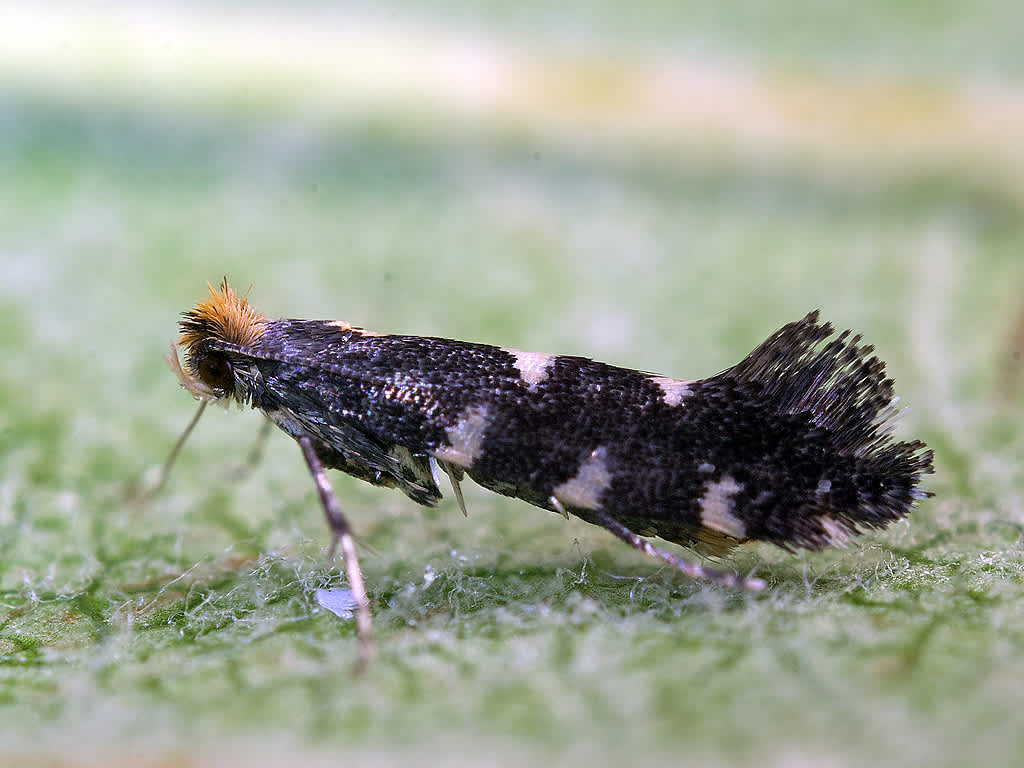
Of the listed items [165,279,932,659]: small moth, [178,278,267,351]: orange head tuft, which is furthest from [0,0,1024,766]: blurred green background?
[178,278,267,351]: orange head tuft

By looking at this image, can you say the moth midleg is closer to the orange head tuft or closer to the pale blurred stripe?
the orange head tuft

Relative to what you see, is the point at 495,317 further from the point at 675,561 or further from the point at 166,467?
the point at 675,561

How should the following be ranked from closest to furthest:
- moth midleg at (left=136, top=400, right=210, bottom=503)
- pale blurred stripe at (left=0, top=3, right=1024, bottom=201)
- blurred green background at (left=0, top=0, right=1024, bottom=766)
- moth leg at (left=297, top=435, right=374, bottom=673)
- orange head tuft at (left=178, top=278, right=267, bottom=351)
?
blurred green background at (left=0, top=0, right=1024, bottom=766)
moth leg at (left=297, top=435, right=374, bottom=673)
orange head tuft at (left=178, top=278, right=267, bottom=351)
moth midleg at (left=136, top=400, right=210, bottom=503)
pale blurred stripe at (left=0, top=3, right=1024, bottom=201)

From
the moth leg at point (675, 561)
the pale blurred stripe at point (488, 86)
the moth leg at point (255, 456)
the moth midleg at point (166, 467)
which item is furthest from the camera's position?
the pale blurred stripe at point (488, 86)

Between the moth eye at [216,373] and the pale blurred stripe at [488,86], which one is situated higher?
the pale blurred stripe at [488,86]

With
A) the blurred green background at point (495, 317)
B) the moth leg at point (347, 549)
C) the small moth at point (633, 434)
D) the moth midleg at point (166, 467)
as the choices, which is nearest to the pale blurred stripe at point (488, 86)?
the blurred green background at point (495, 317)

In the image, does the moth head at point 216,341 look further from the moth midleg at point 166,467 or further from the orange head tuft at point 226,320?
Result: the moth midleg at point 166,467
